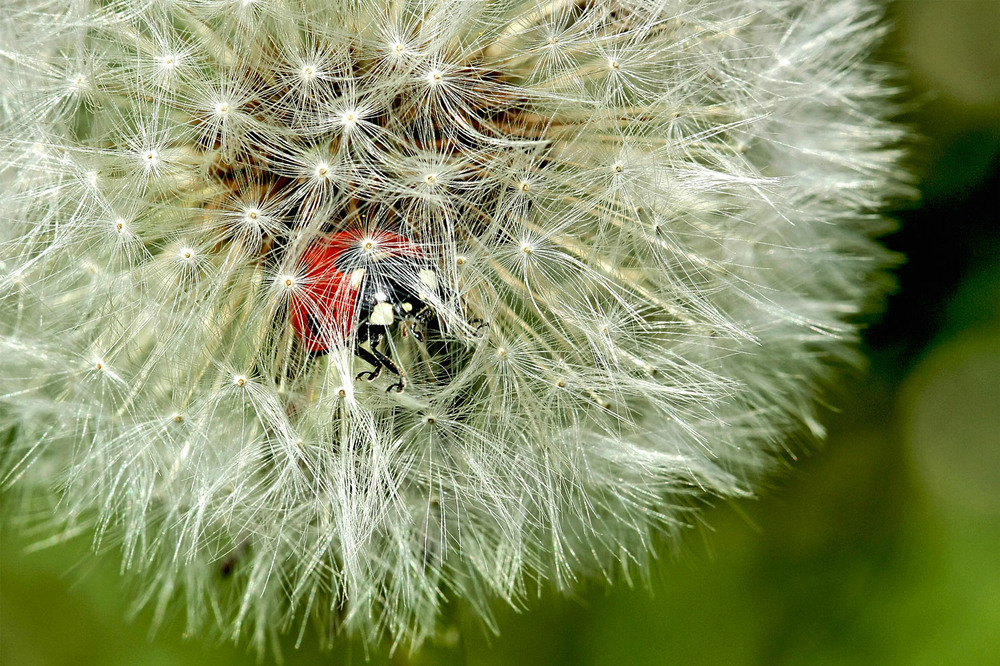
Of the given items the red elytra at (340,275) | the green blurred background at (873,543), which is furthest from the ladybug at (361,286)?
the green blurred background at (873,543)

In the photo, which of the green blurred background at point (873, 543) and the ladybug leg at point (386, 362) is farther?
the green blurred background at point (873, 543)

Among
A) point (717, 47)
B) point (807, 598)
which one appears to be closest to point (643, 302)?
point (717, 47)

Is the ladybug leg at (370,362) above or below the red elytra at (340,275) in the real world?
below

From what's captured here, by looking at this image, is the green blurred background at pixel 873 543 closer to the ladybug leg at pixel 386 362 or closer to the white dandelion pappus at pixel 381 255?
the white dandelion pappus at pixel 381 255

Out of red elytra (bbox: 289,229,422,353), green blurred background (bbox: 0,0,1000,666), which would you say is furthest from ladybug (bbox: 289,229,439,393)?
green blurred background (bbox: 0,0,1000,666)

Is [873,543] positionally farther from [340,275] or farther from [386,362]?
[340,275]

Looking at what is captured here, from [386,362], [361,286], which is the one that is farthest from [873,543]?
[361,286]

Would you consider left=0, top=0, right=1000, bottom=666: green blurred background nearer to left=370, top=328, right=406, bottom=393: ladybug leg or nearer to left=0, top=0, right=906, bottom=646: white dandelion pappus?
left=0, top=0, right=906, bottom=646: white dandelion pappus
